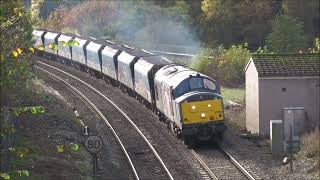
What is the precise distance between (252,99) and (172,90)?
15.1ft

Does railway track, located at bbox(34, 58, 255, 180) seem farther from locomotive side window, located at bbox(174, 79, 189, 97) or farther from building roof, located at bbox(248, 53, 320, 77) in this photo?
building roof, located at bbox(248, 53, 320, 77)

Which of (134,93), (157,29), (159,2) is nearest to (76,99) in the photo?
(134,93)

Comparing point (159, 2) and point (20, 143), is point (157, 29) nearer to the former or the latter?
point (159, 2)

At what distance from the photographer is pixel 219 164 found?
19031 millimetres

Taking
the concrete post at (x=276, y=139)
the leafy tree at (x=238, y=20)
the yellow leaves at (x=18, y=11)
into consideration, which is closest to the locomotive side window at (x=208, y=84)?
the concrete post at (x=276, y=139)

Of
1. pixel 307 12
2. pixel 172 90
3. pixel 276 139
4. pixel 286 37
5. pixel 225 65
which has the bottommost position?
pixel 225 65

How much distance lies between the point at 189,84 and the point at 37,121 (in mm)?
5709

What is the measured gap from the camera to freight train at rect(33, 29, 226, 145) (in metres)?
20.8

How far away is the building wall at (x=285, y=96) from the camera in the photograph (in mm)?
23766

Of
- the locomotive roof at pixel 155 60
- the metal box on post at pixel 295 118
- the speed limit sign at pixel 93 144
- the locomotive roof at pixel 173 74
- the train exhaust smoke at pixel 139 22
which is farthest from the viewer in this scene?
the train exhaust smoke at pixel 139 22

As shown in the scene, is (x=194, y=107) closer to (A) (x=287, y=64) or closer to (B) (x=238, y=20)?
(A) (x=287, y=64)

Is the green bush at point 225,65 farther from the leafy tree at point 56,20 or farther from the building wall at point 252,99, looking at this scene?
the leafy tree at point 56,20

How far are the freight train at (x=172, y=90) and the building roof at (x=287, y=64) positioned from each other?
9.63 ft

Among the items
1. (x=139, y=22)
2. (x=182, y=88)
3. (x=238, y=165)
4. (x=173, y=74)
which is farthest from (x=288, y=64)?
(x=139, y=22)
